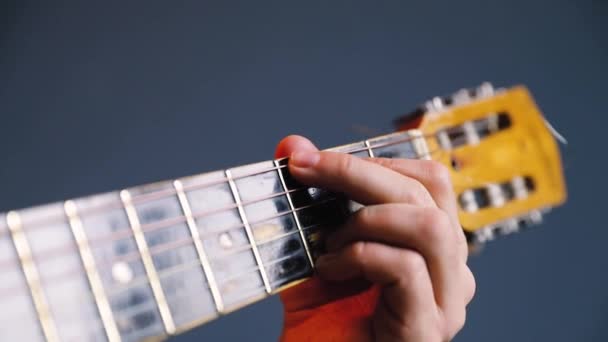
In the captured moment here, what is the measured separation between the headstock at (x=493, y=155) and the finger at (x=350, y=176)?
8.5 inches

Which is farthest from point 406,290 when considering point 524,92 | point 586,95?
point 586,95

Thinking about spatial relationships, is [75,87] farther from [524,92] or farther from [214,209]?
[524,92]

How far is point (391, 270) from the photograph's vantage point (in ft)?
1.93

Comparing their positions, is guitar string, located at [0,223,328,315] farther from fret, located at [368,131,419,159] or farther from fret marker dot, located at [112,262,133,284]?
fret, located at [368,131,419,159]

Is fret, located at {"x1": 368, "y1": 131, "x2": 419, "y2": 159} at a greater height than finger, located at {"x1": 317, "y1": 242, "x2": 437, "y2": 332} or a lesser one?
greater

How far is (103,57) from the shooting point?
41.9 inches

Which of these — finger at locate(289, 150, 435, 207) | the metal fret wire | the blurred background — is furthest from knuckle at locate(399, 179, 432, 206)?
the blurred background

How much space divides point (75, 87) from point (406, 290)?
0.78m

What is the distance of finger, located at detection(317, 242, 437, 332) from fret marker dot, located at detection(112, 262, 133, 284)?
0.69ft

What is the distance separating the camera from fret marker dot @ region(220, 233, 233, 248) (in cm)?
54

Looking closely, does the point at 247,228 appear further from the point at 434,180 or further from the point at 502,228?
the point at 502,228

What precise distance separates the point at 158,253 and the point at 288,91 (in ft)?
2.63

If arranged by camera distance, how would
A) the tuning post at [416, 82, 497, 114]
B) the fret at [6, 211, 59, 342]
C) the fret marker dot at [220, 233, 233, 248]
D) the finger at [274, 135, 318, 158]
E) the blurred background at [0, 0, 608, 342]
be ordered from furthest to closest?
the blurred background at [0, 0, 608, 342] → the tuning post at [416, 82, 497, 114] → the finger at [274, 135, 318, 158] → the fret marker dot at [220, 233, 233, 248] → the fret at [6, 211, 59, 342]

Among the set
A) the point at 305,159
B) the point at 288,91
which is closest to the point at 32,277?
the point at 305,159
